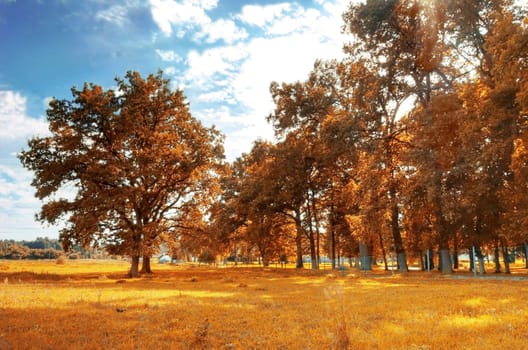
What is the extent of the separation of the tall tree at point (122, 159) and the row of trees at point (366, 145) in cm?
13

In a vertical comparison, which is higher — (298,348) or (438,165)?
(438,165)

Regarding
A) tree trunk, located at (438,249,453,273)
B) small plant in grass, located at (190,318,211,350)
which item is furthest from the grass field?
tree trunk, located at (438,249,453,273)

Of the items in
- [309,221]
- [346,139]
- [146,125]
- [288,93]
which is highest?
[288,93]

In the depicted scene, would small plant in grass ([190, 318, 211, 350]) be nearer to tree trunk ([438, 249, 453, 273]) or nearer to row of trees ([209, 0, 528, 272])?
row of trees ([209, 0, 528, 272])

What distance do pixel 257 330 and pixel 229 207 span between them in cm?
4196

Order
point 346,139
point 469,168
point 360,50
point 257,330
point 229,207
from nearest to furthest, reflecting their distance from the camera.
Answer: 1. point 257,330
2. point 469,168
3. point 346,139
4. point 360,50
5. point 229,207

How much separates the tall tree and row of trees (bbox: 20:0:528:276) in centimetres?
13

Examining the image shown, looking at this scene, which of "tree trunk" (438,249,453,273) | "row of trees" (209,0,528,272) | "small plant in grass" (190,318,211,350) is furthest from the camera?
"tree trunk" (438,249,453,273)

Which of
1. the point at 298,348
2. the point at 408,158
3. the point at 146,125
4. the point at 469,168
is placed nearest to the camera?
the point at 298,348

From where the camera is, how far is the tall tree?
107 feet

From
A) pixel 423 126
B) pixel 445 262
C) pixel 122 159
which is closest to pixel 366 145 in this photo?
pixel 423 126

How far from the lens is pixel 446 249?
105ft

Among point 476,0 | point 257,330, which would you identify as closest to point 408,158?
point 476,0

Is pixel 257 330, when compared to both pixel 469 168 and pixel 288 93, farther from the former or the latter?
pixel 288 93
